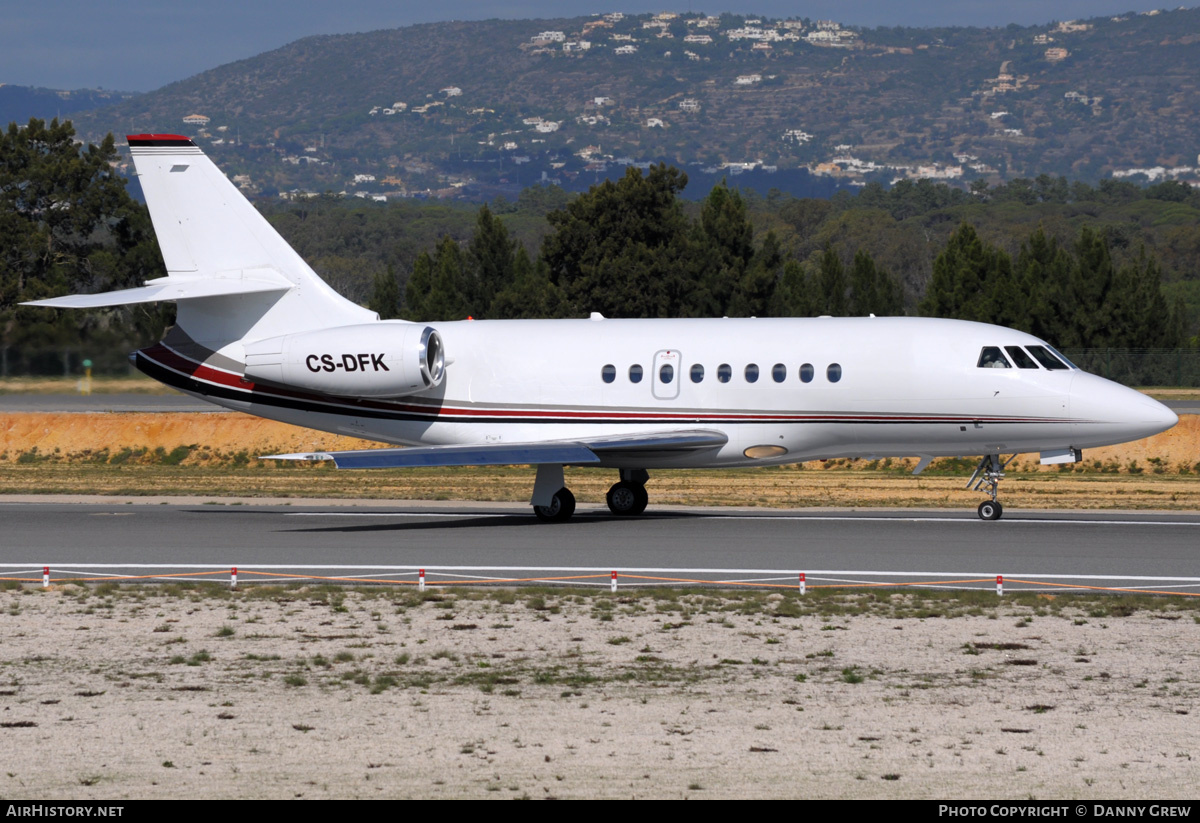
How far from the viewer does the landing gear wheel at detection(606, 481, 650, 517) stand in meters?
29.5

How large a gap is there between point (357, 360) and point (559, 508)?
485 centimetres

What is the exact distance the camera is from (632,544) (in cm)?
2419

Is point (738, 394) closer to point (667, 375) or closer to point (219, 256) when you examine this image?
point (667, 375)

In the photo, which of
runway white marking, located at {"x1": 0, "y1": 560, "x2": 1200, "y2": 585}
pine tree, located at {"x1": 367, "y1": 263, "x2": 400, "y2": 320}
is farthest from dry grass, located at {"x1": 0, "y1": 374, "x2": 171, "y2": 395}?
pine tree, located at {"x1": 367, "y1": 263, "x2": 400, "y2": 320}

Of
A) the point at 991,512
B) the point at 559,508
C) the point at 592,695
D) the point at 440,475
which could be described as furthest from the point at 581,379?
the point at 592,695

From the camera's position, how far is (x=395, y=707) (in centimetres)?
1302

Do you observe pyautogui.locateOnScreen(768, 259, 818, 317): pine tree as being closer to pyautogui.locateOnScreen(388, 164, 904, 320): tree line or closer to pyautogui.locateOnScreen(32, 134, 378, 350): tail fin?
pyautogui.locateOnScreen(388, 164, 904, 320): tree line

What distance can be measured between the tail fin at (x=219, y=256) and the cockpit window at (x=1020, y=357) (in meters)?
13.0

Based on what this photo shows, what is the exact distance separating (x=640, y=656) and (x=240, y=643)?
440 cm

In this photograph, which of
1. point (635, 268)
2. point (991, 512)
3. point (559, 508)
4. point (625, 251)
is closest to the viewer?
point (991, 512)

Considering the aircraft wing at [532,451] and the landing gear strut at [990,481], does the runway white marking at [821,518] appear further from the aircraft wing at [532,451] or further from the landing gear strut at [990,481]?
the aircraft wing at [532,451]

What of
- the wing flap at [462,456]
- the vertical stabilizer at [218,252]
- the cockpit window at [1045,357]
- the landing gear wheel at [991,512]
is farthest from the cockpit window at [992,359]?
the vertical stabilizer at [218,252]

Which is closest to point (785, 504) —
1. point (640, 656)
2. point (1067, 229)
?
point (640, 656)
